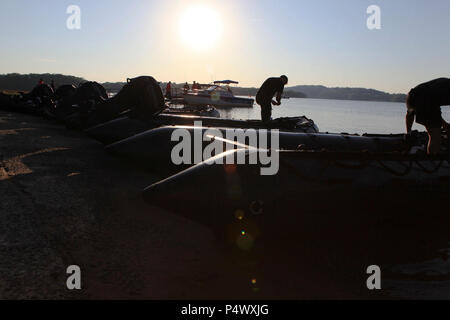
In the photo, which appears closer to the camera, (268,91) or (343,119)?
(268,91)

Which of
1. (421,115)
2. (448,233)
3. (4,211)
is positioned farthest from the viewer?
(421,115)

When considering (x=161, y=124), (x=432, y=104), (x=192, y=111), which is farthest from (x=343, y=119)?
(x=432, y=104)

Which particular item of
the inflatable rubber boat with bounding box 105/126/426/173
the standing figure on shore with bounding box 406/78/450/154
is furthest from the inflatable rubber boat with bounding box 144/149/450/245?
the inflatable rubber boat with bounding box 105/126/426/173

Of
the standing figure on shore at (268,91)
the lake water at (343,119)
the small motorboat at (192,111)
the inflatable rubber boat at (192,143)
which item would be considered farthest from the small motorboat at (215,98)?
the inflatable rubber boat at (192,143)

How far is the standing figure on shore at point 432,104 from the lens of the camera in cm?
621

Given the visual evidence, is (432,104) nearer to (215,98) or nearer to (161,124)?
(161,124)

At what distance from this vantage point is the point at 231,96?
5191 centimetres

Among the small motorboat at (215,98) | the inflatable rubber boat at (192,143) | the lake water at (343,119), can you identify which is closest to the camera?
the inflatable rubber boat at (192,143)

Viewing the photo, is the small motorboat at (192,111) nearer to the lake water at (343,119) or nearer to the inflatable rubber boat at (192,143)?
the inflatable rubber boat at (192,143)

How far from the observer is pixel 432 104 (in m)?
6.27
